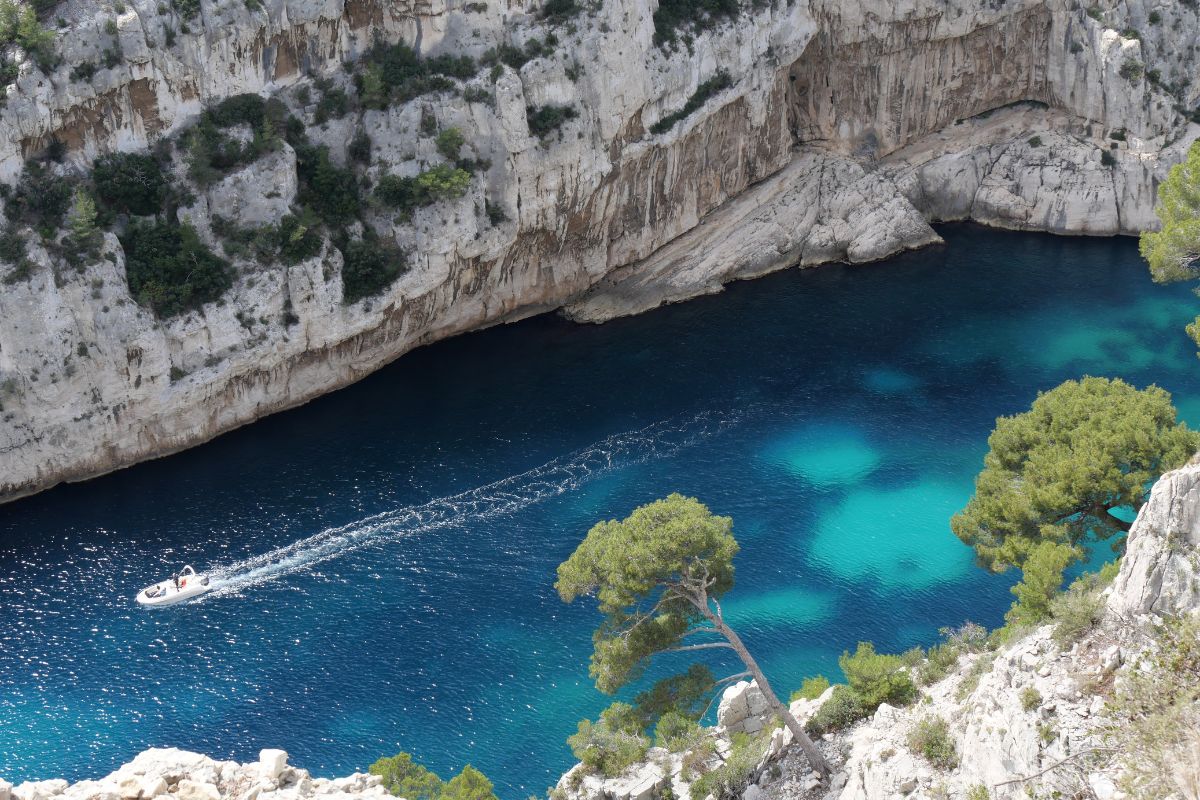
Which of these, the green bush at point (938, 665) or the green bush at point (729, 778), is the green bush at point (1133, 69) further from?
the green bush at point (729, 778)

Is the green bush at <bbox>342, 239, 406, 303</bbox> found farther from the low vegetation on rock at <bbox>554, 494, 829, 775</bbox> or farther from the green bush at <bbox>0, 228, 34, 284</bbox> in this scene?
the low vegetation on rock at <bbox>554, 494, 829, 775</bbox>

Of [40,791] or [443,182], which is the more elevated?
[443,182]

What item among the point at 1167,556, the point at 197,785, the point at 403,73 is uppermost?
the point at 403,73

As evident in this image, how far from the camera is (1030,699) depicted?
64.7 ft

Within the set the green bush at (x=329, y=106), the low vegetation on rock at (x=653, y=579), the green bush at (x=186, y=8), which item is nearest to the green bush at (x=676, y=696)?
the low vegetation on rock at (x=653, y=579)

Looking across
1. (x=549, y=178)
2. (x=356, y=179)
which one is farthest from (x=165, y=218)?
(x=549, y=178)

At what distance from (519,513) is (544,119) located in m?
16.9

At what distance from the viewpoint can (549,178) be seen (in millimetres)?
50969

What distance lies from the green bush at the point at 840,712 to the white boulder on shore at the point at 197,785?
992 cm

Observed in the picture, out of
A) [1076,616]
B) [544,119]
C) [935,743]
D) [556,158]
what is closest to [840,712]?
[935,743]

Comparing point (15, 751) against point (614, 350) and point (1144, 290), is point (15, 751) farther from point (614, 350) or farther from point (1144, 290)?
point (1144, 290)

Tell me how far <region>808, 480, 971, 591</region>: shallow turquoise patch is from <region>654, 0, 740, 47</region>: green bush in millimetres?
22195

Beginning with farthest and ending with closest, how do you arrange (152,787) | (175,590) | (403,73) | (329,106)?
(403,73) → (329,106) → (175,590) → (152,787)

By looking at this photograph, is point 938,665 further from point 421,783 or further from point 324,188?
point 324,188
